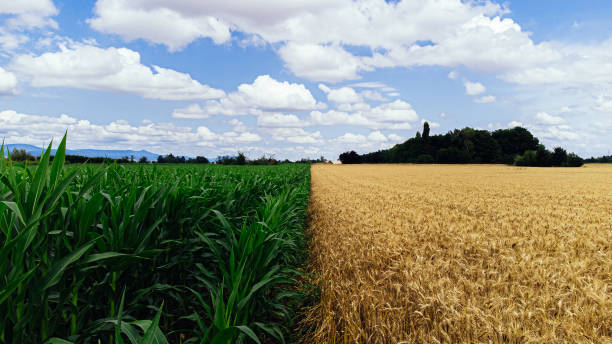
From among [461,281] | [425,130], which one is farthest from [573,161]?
[461,281]

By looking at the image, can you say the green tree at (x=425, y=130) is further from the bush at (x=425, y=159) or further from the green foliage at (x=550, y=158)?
the green foliage at (x=550, y=158)

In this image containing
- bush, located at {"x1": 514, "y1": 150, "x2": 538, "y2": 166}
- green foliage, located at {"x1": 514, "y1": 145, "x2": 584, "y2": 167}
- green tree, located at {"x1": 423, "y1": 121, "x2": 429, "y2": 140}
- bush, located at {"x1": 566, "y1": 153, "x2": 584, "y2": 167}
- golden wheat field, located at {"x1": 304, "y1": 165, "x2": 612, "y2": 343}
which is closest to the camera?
golden wheat field, located at {"x1": 304, "y1": 165, "x2": 612, "y2": 343}

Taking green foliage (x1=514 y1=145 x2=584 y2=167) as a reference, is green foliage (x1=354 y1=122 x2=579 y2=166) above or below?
above

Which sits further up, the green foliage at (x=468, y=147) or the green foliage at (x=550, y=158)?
the green foliage at (x=468, y=147)

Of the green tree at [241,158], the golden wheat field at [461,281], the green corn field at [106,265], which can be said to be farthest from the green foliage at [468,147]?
the green corn field at [106,265]

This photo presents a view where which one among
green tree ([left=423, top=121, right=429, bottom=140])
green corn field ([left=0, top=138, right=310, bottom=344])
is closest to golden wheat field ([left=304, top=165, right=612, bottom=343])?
green corn field ([left=0, top=138, right=310, bottom=344])

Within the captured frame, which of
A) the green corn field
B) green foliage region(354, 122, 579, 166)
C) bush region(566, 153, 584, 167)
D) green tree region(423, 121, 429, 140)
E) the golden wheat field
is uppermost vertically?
green tree region(423, 121, 429, 140)

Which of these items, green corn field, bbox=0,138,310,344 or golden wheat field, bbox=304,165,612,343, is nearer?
green corn field, bbox=0,138,310,344

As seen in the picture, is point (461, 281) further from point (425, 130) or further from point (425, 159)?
point (425, 130)

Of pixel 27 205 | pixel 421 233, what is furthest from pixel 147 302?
pixel 421 233

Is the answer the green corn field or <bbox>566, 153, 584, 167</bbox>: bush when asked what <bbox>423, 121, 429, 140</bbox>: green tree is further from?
the green corn field

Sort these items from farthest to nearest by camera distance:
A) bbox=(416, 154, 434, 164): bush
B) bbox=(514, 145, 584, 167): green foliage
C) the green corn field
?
1. bbox=(416, 154, 434, 164): bush
2. bbox=(514, 145, 584, 167): green foliage
3. the green corn field

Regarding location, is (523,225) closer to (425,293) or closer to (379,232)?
(379,232)

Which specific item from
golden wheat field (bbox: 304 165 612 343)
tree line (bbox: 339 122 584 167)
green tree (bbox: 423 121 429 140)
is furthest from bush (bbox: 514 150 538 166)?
golden wheat field (bbox: 304 165 612 343)
